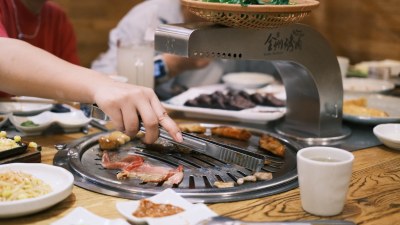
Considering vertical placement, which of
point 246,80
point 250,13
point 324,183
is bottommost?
point 246,80

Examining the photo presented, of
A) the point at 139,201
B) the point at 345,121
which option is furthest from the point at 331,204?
the point at 345,121

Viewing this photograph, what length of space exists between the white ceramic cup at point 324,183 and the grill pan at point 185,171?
17 centimetres

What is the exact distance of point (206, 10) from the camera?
1.69 meters

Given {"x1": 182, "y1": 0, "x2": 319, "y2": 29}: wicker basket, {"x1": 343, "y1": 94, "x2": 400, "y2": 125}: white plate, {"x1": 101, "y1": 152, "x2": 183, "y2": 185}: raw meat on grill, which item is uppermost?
{"x1": 182, "y1": 0, "x2": 319, "y2": 29}: wicker basket

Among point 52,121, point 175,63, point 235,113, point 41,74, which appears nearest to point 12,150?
point 41,74

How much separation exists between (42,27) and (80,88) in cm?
166

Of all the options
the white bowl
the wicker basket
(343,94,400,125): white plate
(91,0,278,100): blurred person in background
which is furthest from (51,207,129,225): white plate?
(91,0,278,100): blurred person in background

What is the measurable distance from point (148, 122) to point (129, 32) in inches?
97.9

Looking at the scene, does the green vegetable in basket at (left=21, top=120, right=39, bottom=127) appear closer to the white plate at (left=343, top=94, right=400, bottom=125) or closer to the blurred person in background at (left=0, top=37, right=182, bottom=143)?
the blurred person in background at (left=0, top=37, right=182, bottom=143)

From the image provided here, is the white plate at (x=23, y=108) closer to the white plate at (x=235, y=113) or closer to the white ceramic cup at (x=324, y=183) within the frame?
the white plate at (x=235, y=113)

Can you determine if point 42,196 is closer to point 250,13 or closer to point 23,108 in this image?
point 250,13

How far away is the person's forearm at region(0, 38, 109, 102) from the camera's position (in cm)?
167

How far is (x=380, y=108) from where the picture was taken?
99.4 inches

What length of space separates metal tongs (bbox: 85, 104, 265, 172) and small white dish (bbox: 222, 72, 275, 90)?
1162mm
